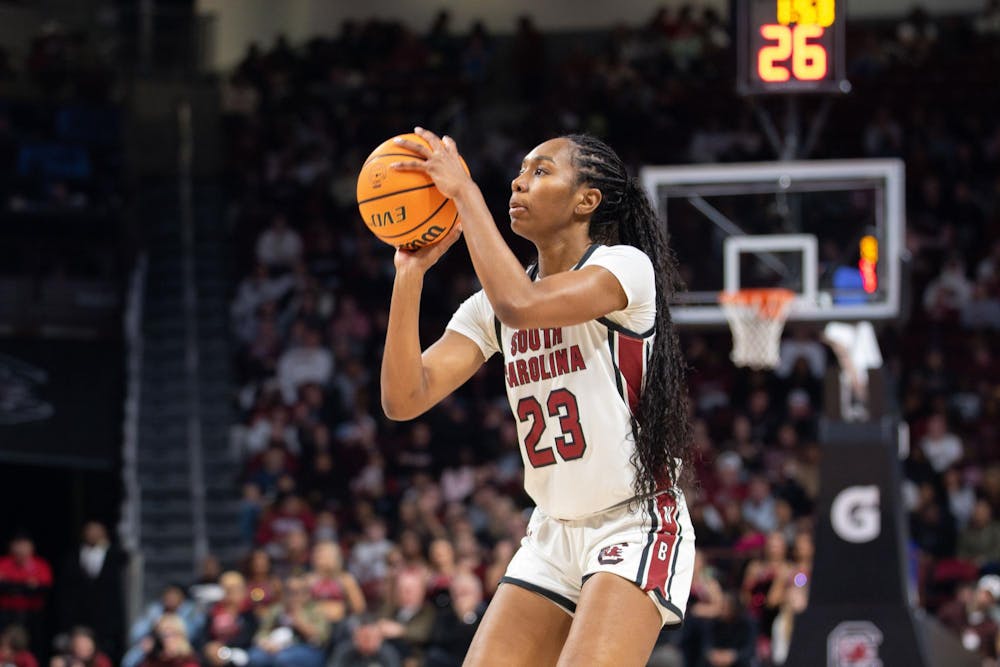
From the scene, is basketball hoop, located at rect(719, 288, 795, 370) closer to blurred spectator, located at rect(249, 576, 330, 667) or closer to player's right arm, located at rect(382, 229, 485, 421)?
blurred spectator, located at rect(249, 576, 330, 667)

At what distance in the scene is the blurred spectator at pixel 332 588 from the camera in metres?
12.4

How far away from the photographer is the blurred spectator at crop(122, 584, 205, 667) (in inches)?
483

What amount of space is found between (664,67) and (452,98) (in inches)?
107

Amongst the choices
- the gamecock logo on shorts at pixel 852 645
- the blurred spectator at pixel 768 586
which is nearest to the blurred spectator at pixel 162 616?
the blurred spectator at pixel 768 586

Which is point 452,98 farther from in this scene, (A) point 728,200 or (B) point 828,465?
(B) point 828,465

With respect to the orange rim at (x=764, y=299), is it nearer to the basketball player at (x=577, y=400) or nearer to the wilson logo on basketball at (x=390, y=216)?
the basketball player at (x=577, y=400)

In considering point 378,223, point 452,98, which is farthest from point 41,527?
point 378,223

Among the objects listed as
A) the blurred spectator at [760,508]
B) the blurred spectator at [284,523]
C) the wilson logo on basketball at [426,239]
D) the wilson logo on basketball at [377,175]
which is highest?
the wilson logo on basketball at [377,175]

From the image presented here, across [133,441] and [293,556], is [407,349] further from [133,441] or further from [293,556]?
[133,441]

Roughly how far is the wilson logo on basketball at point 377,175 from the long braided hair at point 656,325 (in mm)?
540

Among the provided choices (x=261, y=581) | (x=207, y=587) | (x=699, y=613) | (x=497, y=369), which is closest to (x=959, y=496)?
(x=699, y=613)

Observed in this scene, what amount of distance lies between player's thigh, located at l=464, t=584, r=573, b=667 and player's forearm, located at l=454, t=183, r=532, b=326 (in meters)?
0.81

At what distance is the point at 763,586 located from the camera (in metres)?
12.1

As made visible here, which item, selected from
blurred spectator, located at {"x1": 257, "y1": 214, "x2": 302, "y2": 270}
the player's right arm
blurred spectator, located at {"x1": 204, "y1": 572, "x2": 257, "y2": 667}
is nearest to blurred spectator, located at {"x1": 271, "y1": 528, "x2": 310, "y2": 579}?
blurred spectator, located at {"x1": 204, "y1": 572, "x2": 257, "y2": 667}
